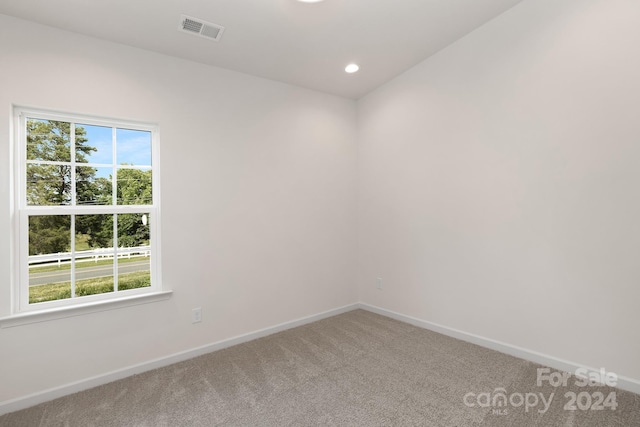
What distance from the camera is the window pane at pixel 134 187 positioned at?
8.53 feet

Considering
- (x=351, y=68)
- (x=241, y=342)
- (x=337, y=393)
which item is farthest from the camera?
Result: (x=351, y=68)

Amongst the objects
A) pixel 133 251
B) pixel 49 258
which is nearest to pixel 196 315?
pixel 133 251

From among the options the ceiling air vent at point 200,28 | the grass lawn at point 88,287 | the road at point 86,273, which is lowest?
the grass lawn at point 88,287

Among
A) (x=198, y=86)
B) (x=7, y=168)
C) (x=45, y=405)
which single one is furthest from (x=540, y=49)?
(x=45, y=405)

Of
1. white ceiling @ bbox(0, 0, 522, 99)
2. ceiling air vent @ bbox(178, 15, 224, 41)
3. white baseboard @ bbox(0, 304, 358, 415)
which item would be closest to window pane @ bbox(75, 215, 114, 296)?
white baseboard @ bbox(0, 304, 358, 415)

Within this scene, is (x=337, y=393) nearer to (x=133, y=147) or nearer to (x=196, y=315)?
(x=196, y=315)

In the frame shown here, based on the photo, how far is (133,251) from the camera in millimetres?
2639

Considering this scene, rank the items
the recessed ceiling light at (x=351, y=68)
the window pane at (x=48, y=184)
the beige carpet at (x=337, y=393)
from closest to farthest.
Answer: the beige carpet at (x=337, y=393)
the window pane at (x=48, y=184)
the recessed ceiling light at (x=351, y=68)

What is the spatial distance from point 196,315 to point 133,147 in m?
1.59

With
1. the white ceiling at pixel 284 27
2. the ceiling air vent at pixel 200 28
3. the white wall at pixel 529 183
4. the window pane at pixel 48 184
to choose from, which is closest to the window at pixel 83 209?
the window pane at pixel 48 184

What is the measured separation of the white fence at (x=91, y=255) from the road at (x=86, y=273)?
75 millimetres

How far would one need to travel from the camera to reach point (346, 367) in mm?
2506

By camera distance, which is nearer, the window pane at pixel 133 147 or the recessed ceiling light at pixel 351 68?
the window pane at pixel 133 147

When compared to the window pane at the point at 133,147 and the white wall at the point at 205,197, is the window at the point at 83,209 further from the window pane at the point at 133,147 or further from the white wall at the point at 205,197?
the white wall at the point at 205,197
